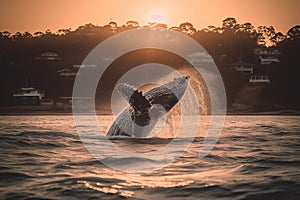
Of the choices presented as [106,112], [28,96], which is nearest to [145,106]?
[106,112]

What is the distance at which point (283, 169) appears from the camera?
406 inches

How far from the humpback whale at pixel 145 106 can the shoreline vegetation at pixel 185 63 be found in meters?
35.3

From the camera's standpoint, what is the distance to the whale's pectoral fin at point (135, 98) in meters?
14.5

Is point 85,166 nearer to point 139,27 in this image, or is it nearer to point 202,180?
point 202,180

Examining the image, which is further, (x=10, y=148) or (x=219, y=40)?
(x=219, y=40)

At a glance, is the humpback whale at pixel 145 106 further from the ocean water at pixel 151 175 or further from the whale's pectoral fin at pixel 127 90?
the ocean water at pixel 151 175

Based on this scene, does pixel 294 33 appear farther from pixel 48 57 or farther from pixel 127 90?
pixel 127 90

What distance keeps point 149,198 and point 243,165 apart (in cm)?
370

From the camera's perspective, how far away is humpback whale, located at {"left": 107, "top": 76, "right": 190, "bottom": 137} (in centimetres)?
1462

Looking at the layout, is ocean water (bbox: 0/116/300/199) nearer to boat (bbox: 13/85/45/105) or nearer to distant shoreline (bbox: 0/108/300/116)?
distant shoreline (bbox: 0/108/300/116)

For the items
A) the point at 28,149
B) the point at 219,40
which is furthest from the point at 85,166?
the point at 219,40

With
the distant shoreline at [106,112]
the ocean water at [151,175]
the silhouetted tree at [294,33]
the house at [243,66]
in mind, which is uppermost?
the silhouetted tree at [294,33]

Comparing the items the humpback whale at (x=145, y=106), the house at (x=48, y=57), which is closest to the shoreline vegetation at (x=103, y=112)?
the humpback whale at (x=145, y=106)

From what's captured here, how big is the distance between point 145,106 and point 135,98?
1.36 ft
